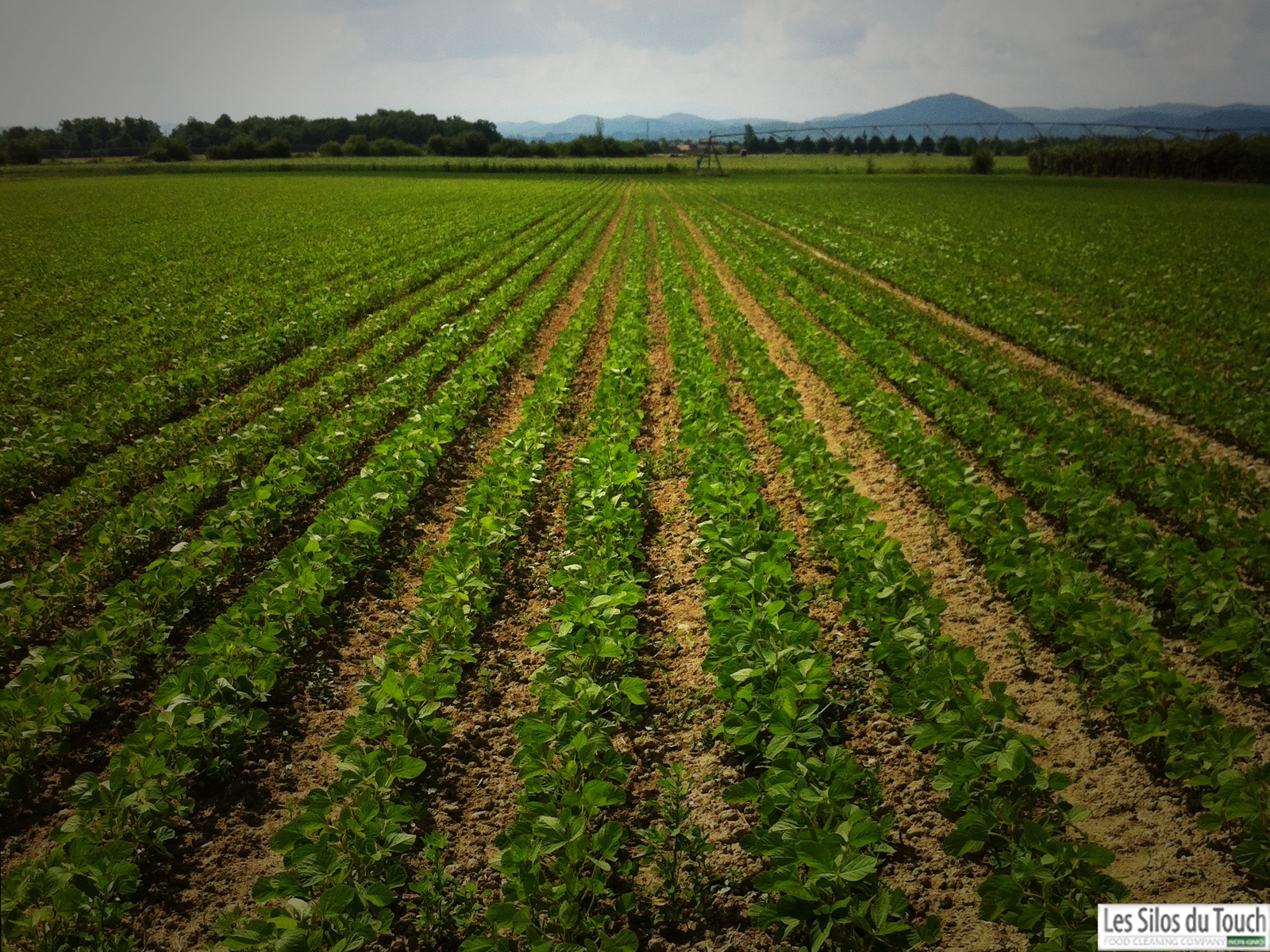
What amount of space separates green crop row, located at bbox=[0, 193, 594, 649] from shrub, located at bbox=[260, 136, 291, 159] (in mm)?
121118

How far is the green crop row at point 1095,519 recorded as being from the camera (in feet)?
15.9

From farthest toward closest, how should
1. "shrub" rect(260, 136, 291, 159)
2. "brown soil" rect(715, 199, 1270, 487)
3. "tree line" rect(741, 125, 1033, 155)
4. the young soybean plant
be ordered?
"tree line" rect(741, 125, 1033, 155)
"shrub" rect(260, 136, 291, 159)
"brown soil" rect(715, 199, 1270, 487)
the young soybean plant

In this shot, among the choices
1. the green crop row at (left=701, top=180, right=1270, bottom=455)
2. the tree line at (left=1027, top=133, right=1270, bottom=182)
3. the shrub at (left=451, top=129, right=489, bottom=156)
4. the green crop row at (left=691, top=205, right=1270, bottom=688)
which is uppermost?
the shrub at (left=451, top=129, right=489, bottom=156)

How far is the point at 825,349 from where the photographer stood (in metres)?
11.7

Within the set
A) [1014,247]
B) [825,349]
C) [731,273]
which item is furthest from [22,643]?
[1014,247]

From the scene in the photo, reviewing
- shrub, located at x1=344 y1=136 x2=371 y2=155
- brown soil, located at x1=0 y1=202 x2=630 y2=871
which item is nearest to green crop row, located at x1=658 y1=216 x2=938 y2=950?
brown soil, located at x1=0 y1=202 x2=630 y2=871

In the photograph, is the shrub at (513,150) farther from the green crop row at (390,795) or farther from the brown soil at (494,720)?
the green crop row at (390,795)

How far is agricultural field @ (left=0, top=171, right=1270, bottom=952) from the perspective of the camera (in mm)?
3232

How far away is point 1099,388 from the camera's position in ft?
36.0

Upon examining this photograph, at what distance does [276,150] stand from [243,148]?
5494 mm

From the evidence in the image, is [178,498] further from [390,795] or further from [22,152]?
[22,152]

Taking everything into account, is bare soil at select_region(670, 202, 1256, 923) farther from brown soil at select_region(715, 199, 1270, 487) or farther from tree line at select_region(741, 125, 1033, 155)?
tree line at select_region(741, 125, 1033, 155)

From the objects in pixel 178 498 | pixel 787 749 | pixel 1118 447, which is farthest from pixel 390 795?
pixel 1118 447

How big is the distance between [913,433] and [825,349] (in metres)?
4.06
